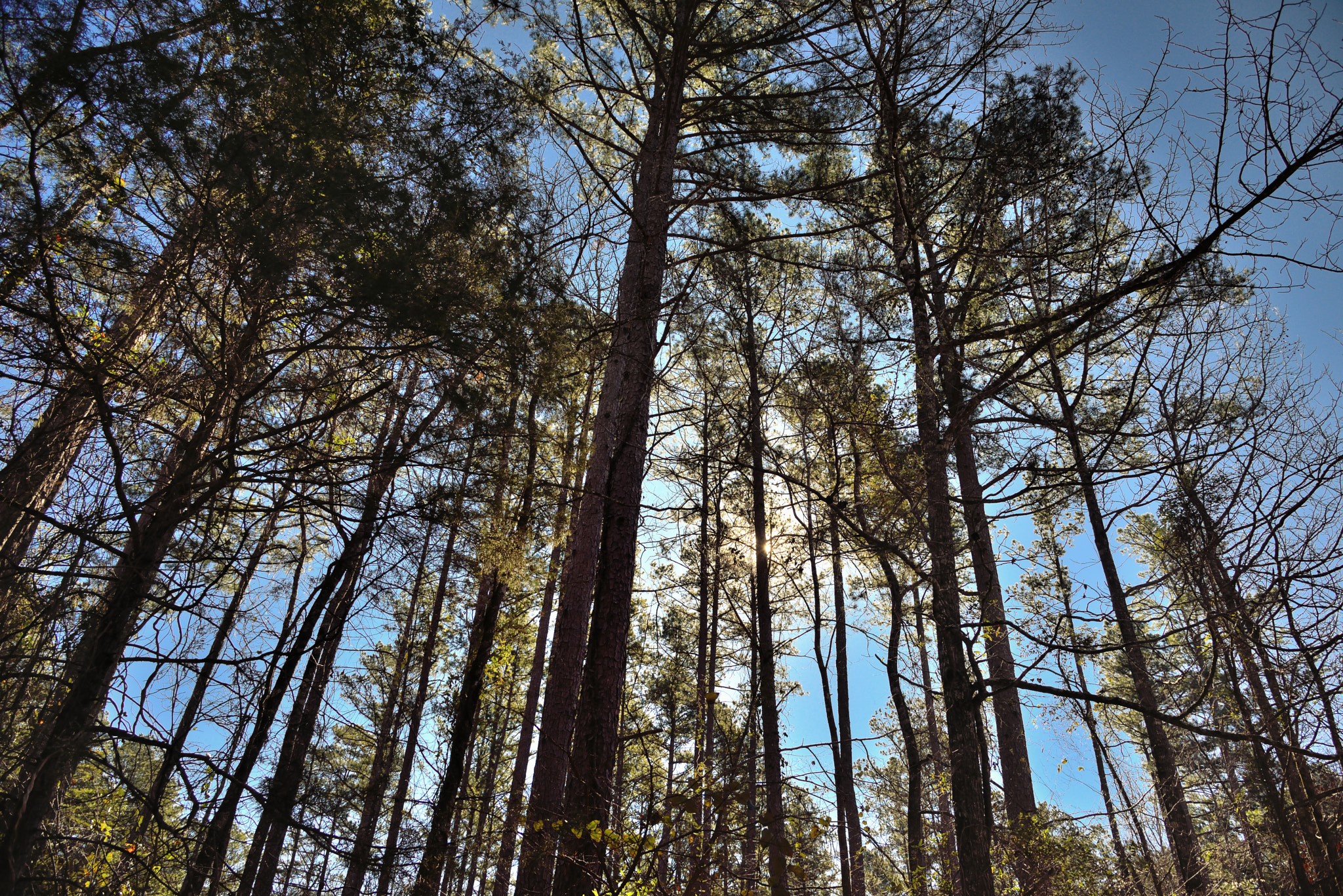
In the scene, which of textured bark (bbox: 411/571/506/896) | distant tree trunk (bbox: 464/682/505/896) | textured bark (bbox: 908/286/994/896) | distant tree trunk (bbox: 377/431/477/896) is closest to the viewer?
textured bark (bbox: 908/286/994/896)

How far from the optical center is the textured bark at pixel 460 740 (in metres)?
5.57

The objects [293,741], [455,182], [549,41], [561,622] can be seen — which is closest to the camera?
[455,182]

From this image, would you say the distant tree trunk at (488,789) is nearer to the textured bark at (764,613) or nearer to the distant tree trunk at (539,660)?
the distant tree trunk at (539,660)

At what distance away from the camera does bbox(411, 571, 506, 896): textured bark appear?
5.57 m

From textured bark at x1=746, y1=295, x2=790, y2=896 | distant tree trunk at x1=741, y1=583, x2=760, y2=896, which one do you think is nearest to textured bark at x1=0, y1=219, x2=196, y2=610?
distant tree trunk at x1=741, y1=583, x2=760, y2=896

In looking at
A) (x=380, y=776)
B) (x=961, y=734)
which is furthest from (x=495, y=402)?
(x=380, y=776)

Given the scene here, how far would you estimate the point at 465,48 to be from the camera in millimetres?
4398

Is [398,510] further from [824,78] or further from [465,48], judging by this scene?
[824,78]

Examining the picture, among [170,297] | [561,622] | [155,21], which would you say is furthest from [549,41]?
[561,622]

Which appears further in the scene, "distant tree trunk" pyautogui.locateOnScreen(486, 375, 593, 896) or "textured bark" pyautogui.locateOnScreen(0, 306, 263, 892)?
"distant tree trunk" pyautogui.locateOnScreen(486, 375, 593, 896)

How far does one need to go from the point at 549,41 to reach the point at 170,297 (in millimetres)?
6287

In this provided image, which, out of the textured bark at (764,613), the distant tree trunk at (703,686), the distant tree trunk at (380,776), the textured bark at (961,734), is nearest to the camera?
the distant tree trunk at (703,686)

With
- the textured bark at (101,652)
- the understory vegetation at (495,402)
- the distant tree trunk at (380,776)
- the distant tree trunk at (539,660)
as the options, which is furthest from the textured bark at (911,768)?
the textured bark at (101,652)

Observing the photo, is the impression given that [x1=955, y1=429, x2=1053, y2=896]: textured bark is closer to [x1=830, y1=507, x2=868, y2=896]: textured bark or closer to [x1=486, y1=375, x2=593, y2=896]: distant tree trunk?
[x1=830, y1=507, x2=868, y2=896]: textured bark
